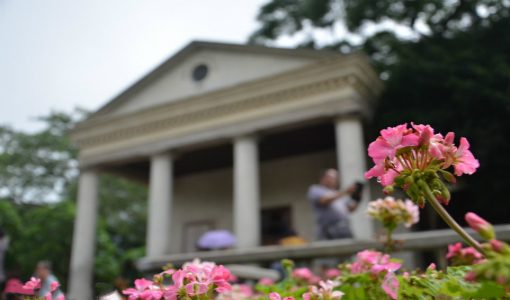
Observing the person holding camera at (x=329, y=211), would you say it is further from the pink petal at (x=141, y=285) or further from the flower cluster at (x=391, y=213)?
the pink petal at (x=141, y=285)

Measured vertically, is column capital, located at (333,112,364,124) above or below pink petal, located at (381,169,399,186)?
→ above

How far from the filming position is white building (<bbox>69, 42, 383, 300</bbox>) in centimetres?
1131

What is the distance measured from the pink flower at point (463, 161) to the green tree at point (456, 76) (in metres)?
10.4

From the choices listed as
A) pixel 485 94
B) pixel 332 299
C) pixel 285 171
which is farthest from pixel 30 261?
pixel 332 299

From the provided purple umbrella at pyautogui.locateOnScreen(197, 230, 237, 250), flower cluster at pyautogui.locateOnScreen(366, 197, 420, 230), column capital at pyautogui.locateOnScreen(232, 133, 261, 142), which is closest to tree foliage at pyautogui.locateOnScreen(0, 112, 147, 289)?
column capital at pyautogui.locateOnScreen(232, 133, 261, 142)

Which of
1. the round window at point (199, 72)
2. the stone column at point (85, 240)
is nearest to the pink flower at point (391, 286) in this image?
the stone column at point (85, 240)

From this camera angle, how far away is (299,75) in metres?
11.6

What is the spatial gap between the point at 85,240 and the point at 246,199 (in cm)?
523

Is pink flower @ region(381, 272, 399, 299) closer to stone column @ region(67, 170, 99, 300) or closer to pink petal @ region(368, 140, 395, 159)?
pink petal @ region(368, 140, 395, 159)

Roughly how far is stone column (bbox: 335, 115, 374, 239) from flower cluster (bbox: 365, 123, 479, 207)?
9.41m

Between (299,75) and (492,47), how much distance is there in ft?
15.8

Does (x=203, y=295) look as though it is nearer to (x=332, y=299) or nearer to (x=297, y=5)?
(x=332, y=299)

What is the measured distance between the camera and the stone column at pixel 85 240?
13266mm

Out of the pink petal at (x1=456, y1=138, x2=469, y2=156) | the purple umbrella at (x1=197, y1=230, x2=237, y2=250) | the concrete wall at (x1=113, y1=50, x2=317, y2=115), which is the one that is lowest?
the pink petal at (x1=456, y1=138, x2=469, y2=156)
